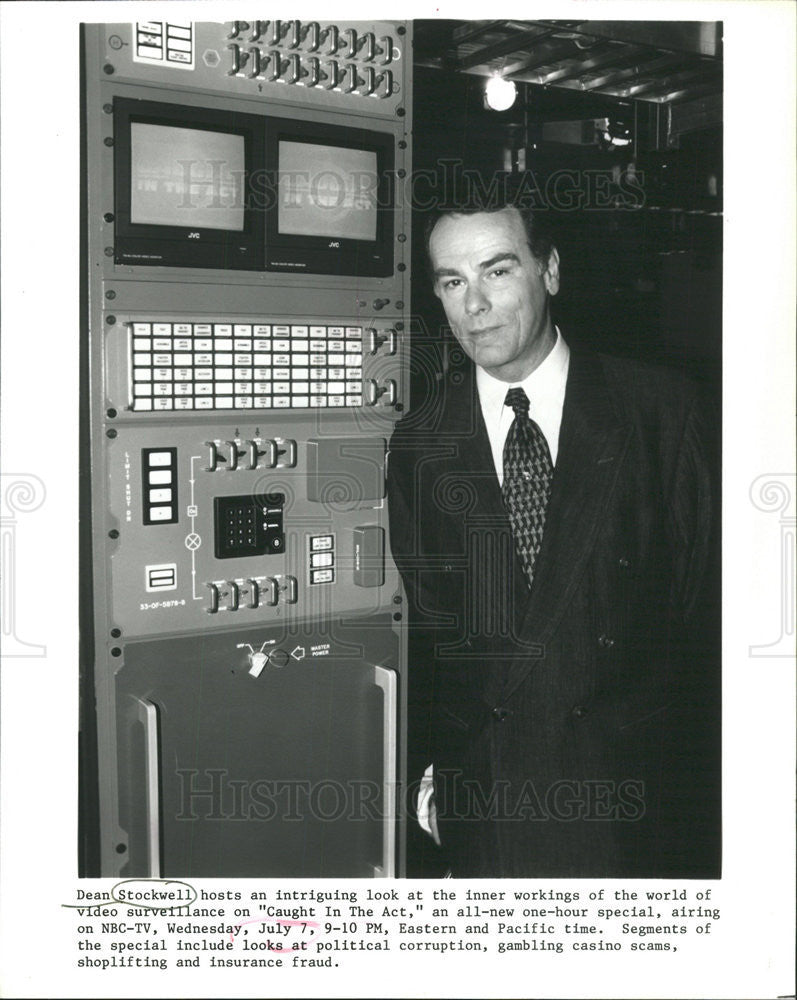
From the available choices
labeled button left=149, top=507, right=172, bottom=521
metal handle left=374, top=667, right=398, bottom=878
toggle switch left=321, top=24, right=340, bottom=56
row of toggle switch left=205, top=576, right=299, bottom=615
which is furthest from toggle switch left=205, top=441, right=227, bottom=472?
toggle switch left=321, top=24, right=340, bottom=56

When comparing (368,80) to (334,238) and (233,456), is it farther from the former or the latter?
(233,456)

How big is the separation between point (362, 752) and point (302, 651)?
0.30 meters

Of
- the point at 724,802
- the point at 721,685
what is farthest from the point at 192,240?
the point at 724,802

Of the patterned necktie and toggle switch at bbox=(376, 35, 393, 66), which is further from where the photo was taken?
the patterned necktie

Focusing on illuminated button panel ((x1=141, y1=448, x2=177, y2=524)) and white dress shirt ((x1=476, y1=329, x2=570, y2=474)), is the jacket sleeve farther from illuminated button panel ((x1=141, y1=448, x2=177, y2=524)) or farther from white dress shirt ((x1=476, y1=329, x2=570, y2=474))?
illuminated button panel ((x1=141, y1=448, x2=177, y2=524))

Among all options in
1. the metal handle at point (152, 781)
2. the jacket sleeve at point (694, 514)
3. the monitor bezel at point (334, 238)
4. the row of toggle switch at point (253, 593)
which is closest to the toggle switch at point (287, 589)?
the row of toggle switch at point (253, 593)

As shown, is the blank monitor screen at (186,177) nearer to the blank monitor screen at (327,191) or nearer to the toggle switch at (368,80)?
the blank monitor screen at (327,191)

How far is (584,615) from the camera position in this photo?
219cm

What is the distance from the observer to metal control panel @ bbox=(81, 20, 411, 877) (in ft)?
6.07

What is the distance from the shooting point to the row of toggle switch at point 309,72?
1891 mm

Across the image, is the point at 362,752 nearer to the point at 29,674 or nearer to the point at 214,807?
the point at 214,807

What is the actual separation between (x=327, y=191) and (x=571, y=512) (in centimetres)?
91

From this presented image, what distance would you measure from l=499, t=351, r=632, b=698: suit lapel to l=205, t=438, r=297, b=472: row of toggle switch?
0.64 metres

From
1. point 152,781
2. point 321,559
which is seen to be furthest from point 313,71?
point 152,781
